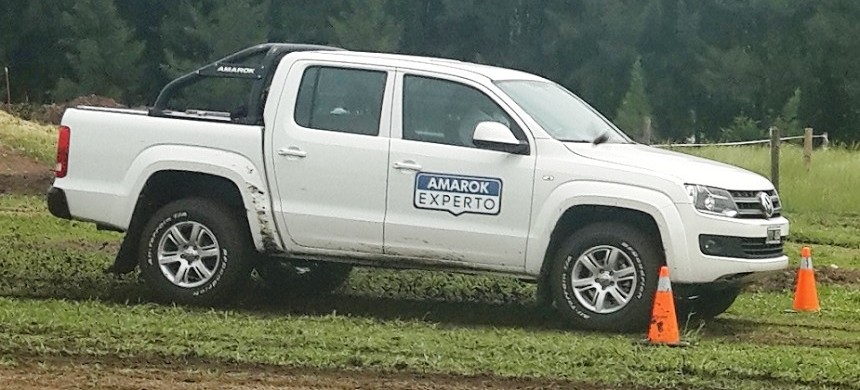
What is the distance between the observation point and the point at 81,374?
26.6ft

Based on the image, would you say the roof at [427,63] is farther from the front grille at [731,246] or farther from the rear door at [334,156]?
the front grille at [731,246]

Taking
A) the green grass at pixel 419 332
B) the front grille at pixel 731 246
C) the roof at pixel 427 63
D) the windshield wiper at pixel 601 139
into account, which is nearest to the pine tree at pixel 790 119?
the green grass at pixel 419 332

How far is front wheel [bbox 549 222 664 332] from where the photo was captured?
9.80 m

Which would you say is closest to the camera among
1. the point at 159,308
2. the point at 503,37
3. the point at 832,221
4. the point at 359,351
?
the point at 359,351

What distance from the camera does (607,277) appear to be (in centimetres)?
995

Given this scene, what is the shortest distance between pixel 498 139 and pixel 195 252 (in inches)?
96.3

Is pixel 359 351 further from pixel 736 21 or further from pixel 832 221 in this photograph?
pixel 736 21

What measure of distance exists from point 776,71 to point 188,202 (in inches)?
1994

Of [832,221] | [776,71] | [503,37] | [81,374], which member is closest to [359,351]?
[81,374]

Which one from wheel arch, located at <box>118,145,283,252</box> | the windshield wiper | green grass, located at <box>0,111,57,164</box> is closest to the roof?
the windshield wiper

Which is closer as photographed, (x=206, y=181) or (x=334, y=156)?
(x=334, y=156)

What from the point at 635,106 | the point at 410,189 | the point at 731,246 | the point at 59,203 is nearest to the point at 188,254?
the point at 59,203

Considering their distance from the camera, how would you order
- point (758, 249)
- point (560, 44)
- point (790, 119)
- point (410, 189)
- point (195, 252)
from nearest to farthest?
point (758, 249)
point (410, 189)
point (195, 252)
point (790, 119)
point (560, 44)

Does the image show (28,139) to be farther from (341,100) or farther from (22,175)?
(341,100)
